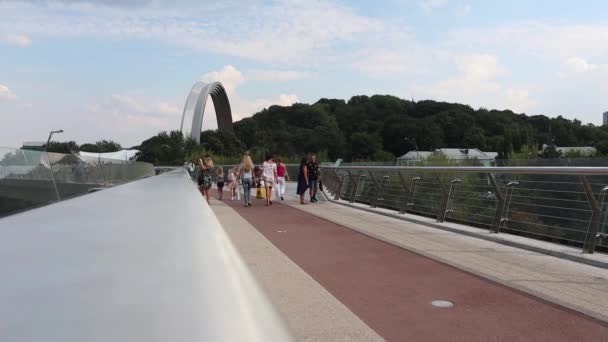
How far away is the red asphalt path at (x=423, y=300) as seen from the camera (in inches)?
152

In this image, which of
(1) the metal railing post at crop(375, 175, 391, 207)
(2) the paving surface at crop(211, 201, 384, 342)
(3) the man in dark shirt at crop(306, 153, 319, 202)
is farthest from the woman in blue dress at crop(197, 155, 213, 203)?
(2) the paving surface at crop(211, 201, 384, 342)

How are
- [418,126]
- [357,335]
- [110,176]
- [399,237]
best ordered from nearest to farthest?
[357,335] < [399,237] < [110,176] < [418,126]

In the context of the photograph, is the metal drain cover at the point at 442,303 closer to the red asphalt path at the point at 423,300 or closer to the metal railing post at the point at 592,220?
the red asphalt path at the point at 423,300

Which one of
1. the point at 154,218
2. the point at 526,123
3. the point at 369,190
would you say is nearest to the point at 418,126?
the point at 526,123

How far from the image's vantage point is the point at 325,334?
3896mm

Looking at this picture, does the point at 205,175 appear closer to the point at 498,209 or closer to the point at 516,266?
the point at 498,209

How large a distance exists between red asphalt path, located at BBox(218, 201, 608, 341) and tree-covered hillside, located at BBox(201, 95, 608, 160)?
87865 millimetres

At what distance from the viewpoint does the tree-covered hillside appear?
342ft

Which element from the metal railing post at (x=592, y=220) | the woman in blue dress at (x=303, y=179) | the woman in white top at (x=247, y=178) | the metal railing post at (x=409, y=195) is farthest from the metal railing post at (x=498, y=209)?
the woman in white top at (x=247, y=178)

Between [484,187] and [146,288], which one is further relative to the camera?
[484,187]

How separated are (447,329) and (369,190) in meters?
12.9

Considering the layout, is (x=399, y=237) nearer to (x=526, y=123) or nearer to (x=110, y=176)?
(x=110, y=176)

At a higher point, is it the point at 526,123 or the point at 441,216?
the point at 526,123

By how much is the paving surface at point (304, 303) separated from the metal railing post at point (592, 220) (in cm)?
387
